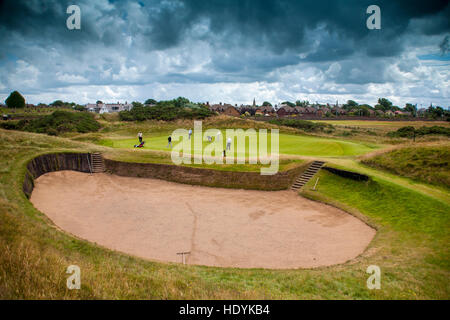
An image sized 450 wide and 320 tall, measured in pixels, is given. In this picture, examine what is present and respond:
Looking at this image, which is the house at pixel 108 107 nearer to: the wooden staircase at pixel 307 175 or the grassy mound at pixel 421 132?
the grassy mound at pixel 421 132

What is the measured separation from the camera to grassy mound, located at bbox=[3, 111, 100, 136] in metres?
55.2

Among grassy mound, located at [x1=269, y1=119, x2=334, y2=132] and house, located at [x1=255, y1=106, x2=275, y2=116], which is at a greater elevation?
house, located at [x1=255, y1=106, x2=275, y2=116]

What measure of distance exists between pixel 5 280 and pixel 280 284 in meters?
7.31

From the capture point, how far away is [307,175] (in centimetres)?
2392

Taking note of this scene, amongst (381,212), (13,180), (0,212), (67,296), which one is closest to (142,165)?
(13,180)

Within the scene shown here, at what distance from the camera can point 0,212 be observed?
38.5 ft

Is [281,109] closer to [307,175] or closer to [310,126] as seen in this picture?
[310,126]

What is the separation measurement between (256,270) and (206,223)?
685 cm

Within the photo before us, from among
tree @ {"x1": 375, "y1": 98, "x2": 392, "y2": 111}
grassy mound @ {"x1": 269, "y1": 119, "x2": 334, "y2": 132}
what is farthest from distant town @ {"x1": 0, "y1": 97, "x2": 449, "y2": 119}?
grassy mound @ {"x1": 269, "y1": 119, "x2": 334, "y2": 132}

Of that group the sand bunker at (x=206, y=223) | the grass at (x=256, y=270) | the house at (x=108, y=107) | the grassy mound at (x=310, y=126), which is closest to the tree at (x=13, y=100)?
the house at (x=108, y=107)

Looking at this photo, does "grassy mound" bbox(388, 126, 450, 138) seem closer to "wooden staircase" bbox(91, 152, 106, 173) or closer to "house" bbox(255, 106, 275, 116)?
"wooden staircase" bbox(91, 152, 106, 173)

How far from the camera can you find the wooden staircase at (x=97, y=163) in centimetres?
2852

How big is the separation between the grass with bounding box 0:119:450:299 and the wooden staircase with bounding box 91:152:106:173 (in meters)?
7.93

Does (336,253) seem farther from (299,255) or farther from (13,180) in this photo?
(13,180)
